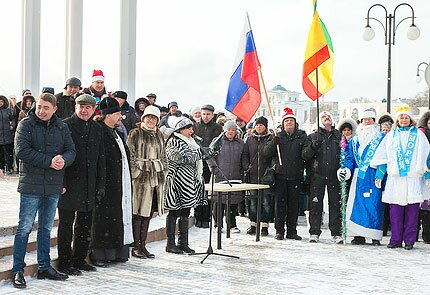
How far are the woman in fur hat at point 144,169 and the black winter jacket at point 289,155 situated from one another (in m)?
2.42

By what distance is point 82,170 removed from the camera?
7.99 metres

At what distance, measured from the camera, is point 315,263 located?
30.5ft

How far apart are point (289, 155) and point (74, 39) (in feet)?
27.1

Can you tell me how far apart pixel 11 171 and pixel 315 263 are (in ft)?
31.1

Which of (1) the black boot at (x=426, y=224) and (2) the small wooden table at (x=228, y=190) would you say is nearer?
(2) the small wooden table at (x=228, y=190)

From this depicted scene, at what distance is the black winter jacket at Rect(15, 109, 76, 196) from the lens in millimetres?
7242

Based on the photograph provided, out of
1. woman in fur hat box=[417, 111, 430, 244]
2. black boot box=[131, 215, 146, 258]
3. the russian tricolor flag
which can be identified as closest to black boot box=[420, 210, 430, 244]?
woman in fur hat box=[417, 111, 430, 244]

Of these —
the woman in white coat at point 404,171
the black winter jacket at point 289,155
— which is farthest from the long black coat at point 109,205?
the woman in white coat at point 404,171

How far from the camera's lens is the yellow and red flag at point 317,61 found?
11.0 meters

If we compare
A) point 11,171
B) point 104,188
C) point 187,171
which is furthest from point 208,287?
point 11,171

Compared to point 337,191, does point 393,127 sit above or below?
above

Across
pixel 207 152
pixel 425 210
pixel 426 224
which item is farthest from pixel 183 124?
pixel 426 224

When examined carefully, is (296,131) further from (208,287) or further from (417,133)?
(208,287)

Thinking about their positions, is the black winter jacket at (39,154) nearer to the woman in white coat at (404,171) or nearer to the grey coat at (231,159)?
the grey coat at (231,159)
